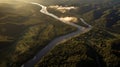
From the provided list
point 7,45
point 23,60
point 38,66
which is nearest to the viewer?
point 38,66

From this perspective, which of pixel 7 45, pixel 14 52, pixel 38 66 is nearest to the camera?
pixel 38 66

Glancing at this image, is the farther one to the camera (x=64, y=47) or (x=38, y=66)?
(x=64, y=47)

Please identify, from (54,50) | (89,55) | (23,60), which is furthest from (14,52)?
(89,55)

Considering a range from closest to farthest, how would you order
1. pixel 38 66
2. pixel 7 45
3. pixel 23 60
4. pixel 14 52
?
pixel 38 66
pixel 23 60
pixel 14 52
pixel 7 45

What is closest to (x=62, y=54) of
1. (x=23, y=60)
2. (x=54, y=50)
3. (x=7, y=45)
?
(x=54, y=50)

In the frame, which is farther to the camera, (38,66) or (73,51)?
(73,51)

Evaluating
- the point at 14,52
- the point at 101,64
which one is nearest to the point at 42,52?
the point at 14,52

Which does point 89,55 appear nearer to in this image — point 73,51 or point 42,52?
point 73,51

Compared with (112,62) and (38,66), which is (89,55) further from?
(38,66)
